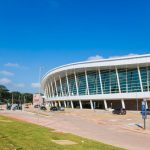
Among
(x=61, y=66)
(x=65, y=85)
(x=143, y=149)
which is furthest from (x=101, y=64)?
(x=143, y=149)

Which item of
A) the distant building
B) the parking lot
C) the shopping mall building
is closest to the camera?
the parking lot

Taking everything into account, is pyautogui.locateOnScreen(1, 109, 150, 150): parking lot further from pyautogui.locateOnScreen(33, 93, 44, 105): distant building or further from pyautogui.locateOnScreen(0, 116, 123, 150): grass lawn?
pyautogui.locateOnScreen(33, 93, 44, 105): distant building

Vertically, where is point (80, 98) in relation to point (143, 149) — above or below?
above

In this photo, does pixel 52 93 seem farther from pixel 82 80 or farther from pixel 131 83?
pixel 131 83

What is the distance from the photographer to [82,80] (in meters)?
103

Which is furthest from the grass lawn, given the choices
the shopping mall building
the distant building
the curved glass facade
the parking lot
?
the curved glass facade

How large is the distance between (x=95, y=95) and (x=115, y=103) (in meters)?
6.11

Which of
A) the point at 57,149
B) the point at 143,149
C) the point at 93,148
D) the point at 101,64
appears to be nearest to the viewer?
the point at 57,149

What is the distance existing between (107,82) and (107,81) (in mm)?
278

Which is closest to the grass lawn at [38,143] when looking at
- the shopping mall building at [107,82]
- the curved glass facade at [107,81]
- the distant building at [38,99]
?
the distant building at [38,99]

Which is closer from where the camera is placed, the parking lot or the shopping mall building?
the parking lot

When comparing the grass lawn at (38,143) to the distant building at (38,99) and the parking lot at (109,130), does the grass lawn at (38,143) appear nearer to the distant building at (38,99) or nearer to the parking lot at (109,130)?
the parking lot at (109,130)

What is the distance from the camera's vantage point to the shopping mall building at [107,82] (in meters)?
85.2

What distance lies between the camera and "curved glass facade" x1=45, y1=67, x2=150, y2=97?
86.1m
